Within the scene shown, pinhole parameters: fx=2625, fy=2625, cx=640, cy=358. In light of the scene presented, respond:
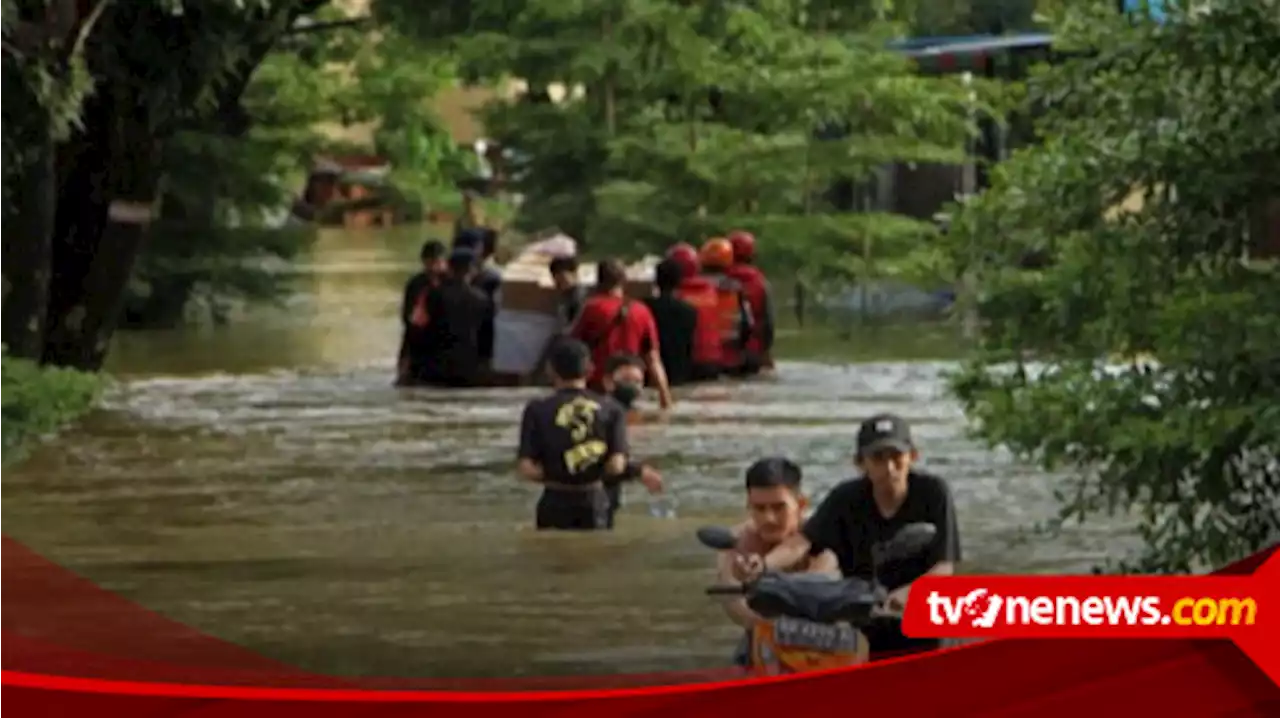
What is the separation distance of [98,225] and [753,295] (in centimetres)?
118

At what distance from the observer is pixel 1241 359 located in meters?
4.16

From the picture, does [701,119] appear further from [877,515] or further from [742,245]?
[877,515]

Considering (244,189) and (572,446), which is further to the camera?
(244,189)

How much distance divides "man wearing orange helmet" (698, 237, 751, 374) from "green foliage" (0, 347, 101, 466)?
1.08 m

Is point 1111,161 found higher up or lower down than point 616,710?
higher up

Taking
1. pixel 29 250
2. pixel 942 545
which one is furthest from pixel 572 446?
pixel 29 250

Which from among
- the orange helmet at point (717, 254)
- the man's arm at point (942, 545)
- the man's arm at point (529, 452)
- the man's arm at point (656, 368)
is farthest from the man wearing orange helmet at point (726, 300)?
the man's arm at point (942, 545)

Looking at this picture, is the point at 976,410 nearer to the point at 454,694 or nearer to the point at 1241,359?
the point at 1241,359

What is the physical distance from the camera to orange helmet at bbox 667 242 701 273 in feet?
14.8

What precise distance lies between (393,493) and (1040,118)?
1277 millimetres

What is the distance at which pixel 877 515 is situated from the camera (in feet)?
13.3

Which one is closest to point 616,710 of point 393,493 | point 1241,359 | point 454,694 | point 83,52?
point 454,694

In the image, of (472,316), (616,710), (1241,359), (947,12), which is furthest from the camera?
(472,316)

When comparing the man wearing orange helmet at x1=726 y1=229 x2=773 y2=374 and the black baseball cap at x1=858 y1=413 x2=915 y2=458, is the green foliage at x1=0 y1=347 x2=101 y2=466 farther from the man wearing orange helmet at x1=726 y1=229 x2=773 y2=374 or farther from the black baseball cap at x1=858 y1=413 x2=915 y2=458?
the black baseball cap at x1=858 y1=413 x2=915 y2=458
